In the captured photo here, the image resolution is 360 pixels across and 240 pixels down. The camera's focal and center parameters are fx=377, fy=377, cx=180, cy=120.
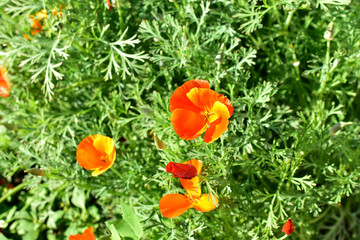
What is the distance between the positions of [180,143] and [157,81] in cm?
57

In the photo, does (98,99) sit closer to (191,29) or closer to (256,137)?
(191,29)

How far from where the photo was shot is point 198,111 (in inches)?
63.2

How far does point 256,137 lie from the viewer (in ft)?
5.97

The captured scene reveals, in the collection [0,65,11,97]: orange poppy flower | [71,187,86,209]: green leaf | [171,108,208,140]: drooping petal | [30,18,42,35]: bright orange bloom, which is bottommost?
[71,187,86,209]: green leaf

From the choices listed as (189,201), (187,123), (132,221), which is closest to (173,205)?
(189,201)

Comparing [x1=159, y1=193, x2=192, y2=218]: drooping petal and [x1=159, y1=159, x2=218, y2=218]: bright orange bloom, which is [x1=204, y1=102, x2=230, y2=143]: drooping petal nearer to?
[x1=159, y1=159, x2=218, y2=218]: bright orange bloom

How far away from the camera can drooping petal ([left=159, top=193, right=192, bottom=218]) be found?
152cm

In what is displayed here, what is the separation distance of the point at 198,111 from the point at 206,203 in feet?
1.26

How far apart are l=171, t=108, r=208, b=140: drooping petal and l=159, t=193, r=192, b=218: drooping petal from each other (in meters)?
0.26

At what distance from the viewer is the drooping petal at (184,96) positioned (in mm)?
1542

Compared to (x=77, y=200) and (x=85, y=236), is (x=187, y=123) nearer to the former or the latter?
(x=85, y=236)

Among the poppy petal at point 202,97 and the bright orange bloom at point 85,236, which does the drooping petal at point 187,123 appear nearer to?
the poppy petal at point 202,97

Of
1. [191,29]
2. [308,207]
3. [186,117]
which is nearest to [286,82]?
[191,29]

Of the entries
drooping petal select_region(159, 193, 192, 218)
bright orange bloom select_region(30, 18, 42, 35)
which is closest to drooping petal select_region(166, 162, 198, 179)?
drooping petal select_region(159, 193, 192, 218)
